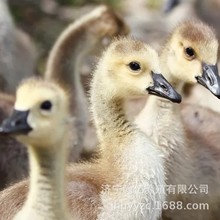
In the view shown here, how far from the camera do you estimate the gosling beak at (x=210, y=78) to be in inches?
177

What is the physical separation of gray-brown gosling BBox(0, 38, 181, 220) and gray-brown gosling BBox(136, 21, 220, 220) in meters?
0.51

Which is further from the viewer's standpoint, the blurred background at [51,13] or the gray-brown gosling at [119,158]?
the blurred background at [51,13]

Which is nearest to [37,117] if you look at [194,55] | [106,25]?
[194,55]

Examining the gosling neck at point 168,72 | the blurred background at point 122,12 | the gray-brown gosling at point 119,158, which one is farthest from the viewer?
the blurred background at point 122,12

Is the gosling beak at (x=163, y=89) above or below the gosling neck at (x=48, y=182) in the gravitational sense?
above

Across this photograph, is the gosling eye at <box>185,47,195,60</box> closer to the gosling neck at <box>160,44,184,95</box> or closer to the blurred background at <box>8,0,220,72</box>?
the gosling neck at <box>160,44,184,95</box>

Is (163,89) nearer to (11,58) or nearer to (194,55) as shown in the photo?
(194,55)

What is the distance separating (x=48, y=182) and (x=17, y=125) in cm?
25

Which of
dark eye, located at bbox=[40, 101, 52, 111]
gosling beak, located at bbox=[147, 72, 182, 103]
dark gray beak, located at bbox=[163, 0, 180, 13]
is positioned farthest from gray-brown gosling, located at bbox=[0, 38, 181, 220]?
dark gray beak, located at bbox=[163, 0, 180, 13]

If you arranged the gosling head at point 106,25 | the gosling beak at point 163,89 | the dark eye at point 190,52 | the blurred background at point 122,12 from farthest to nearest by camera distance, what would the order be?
the blurred background at point 122,12 → the gosling head at point 106,25 → the dark eye at point 190,52 → the gosling beak at point 163,89

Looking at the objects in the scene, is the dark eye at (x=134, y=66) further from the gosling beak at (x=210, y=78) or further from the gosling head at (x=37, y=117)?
the gosling head at (x=37, y=117)

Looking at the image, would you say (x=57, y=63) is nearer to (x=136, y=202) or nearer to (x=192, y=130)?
(x=192, y=130)

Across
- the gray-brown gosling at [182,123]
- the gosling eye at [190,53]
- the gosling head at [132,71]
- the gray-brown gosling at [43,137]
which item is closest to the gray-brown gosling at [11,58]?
the gray-brown gosling at [182,123]

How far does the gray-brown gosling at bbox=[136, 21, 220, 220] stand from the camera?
4.67m
